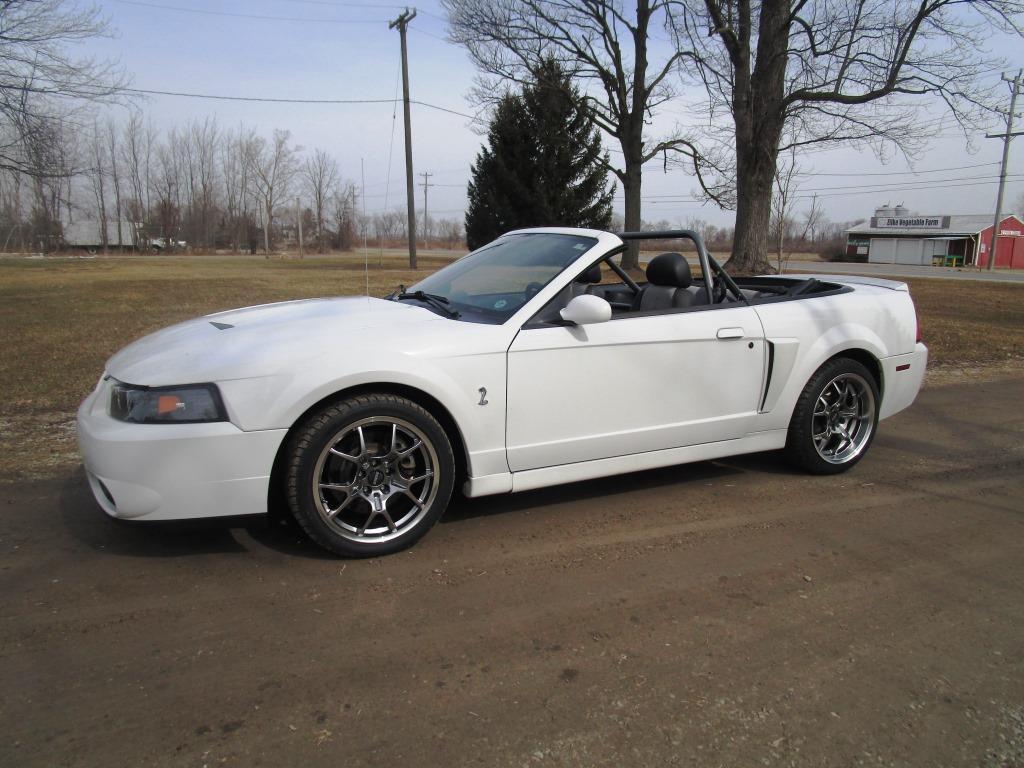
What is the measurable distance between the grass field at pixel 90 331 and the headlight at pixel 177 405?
1995 millimetres

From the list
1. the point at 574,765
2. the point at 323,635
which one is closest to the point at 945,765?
the point at 574,765

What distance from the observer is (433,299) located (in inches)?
163

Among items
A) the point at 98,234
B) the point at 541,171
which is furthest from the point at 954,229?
the point at 98,234

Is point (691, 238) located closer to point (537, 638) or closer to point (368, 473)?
point (368, 473)

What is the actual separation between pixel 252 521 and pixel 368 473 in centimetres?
54

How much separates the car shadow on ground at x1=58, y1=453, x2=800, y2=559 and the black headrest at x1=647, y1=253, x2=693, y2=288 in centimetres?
123

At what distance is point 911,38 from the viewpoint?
52.4ft

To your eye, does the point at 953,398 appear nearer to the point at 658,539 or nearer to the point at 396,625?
the point at 658,539

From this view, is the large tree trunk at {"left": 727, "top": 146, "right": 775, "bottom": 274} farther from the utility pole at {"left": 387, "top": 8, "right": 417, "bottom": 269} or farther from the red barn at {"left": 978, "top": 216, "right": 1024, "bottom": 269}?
the red barn at {"left": 978, "top": 216, "right": 1024, "bottom": 269}

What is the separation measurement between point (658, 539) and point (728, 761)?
5.12 feet

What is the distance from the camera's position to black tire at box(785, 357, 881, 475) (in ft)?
14.5

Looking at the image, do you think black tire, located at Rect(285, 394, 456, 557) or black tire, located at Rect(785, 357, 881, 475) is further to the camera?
black tire, located at Rect(785, 357, 881, 475)

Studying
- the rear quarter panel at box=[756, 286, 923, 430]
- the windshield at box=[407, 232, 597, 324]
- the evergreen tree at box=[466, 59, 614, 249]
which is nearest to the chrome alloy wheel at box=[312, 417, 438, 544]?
the windshield at box=[407, 232, 597, 324]

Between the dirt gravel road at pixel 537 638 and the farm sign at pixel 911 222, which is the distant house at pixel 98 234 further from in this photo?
the dirt gravel road at pixel 537 638
